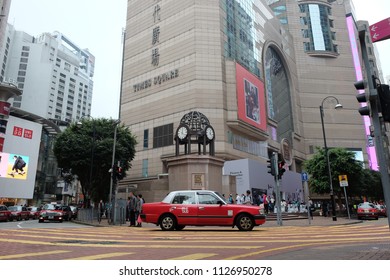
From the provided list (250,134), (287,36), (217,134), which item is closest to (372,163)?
(287,36)

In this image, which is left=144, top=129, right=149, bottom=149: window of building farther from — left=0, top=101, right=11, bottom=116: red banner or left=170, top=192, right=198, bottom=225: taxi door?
left=170, top=192, right=198, bottom=225: taxi door

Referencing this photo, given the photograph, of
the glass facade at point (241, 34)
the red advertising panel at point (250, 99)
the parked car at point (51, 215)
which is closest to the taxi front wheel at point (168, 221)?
the parked car at point (51, 215)

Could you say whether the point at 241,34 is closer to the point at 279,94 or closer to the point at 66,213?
the point at 279,94

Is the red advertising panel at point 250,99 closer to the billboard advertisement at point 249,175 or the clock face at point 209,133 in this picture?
the billboard advertisement at point 249,175

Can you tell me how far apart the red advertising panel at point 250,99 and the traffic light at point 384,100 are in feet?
133

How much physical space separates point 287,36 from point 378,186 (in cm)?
4140

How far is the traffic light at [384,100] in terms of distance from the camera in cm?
539

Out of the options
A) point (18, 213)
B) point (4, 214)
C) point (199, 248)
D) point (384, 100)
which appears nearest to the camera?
point (384, 100)

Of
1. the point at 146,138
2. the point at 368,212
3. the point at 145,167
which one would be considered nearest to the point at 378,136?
the point at 368,212

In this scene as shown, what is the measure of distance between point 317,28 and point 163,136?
57355 mm

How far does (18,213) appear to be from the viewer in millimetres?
30969

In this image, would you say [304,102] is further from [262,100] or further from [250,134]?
[250,134]

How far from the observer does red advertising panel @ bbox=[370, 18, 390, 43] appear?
5875mm

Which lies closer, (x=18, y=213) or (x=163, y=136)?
(x=18, y=213)
